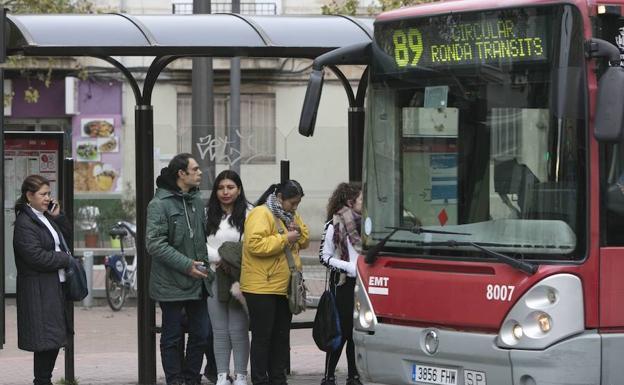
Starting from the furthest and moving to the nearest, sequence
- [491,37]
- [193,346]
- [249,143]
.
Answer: [249,143]
[193,346]
[491,37]

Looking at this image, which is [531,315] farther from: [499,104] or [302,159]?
[302,159]

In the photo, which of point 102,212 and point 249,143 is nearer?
point 249,143

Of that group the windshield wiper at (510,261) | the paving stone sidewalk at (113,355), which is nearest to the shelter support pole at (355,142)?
the paving stone sidewalk at (113,355)

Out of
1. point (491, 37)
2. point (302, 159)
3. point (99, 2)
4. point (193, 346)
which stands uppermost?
point (99, 2)

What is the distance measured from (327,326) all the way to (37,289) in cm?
220

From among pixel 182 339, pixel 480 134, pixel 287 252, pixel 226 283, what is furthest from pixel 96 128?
pixel 480 134

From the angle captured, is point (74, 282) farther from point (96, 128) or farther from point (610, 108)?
point (96, 128)

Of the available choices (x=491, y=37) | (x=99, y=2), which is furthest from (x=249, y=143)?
(x=99, y=2)

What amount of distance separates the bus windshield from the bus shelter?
1772 mm

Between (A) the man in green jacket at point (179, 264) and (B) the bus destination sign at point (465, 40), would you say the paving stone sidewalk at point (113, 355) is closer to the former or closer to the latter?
(A) the man in green jacket at point (179, 264)

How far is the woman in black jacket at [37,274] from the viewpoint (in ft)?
30.7

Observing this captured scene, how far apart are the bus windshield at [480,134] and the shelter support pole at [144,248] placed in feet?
8.51

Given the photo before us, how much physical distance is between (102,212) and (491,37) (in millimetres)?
9041

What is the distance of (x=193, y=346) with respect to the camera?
1001 centimetres
